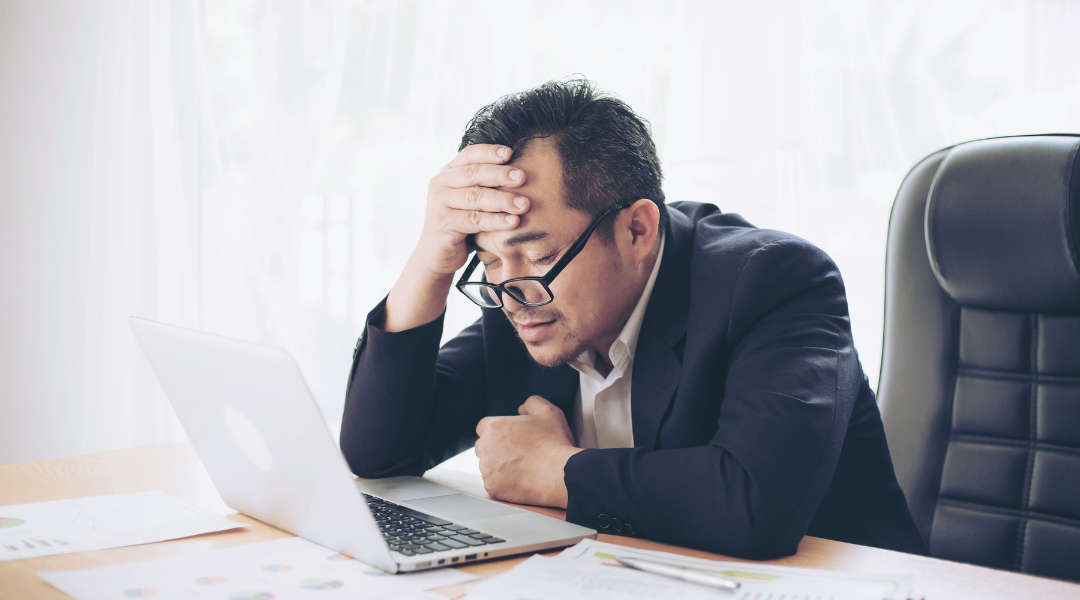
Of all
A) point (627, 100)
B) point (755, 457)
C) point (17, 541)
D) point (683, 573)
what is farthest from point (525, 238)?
point (627, 100)

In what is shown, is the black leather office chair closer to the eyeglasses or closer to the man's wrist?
the eyeglasses

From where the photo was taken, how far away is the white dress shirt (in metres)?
1.21

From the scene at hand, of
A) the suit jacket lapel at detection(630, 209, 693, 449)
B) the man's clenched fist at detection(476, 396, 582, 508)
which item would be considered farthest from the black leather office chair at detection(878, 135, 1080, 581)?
the man's clenched fist at detection(476, 396, 582, 508)

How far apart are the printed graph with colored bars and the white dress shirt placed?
2.40 feet

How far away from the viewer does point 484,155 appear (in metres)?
1.09

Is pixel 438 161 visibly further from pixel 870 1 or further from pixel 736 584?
pixel 736 584

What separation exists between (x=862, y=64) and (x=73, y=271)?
246cm

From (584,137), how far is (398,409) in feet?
1.67

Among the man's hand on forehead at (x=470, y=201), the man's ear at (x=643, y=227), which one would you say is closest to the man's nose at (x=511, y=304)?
the man's hand on forehead at (x=470, y=201)

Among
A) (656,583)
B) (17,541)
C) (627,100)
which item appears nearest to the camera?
(656,583)

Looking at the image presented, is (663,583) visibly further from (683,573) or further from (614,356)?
(614,356)

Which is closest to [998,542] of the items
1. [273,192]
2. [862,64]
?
[862,64]

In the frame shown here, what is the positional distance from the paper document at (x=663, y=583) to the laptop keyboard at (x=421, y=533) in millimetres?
75

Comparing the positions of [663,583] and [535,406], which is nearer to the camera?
[663,583]
